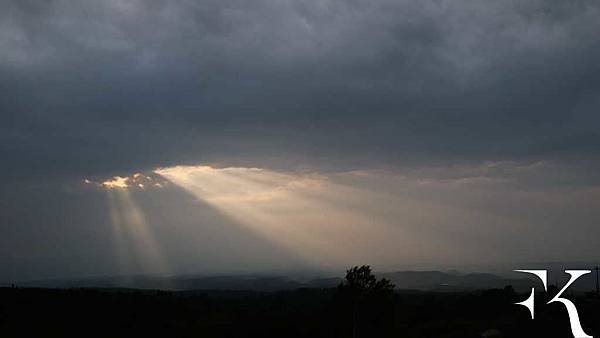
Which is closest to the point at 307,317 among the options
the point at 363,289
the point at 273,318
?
the point at 273,318

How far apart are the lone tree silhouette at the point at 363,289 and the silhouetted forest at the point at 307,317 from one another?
0.08 meters

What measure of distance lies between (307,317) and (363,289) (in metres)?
29.5

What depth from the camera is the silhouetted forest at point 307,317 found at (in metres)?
47.5

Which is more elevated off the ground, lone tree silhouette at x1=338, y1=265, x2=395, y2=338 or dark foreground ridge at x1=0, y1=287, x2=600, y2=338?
lone tree silhouette at x1=338, y1=265, x2=395, y2=338

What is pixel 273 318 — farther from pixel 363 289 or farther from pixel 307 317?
pixel 363 289

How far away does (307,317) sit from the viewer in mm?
74500

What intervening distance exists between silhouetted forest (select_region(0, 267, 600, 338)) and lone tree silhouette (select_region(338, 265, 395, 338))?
0.26 ft

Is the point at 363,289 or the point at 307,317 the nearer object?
the point at 363,289

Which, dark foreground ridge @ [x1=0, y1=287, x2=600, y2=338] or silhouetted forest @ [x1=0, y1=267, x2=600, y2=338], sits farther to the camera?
dark foreground ridge @ [x1=0, y1=287, x2=600, y2=338]

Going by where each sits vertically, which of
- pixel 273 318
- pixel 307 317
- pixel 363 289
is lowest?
pixel 273 318

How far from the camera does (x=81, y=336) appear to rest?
8231 centimetres

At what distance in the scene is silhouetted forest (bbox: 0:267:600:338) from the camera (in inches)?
1869

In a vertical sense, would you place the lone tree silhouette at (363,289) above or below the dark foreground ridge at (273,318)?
above

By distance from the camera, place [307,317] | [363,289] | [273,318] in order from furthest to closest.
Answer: [273,318], [307,317], [363,289]
